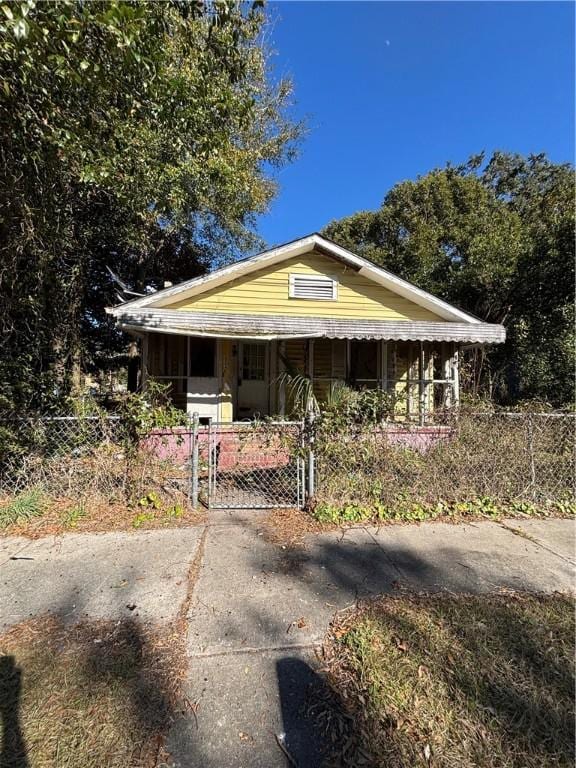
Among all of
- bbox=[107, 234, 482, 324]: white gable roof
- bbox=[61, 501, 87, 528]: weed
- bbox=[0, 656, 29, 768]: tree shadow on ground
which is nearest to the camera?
bbox=[0, 656, 29, 768]: tree shadow on ground

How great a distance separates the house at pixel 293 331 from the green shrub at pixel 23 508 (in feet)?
12.9

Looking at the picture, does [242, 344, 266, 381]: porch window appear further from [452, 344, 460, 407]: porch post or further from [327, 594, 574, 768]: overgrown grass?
[327, 594, 574, 768]: overgrown grass

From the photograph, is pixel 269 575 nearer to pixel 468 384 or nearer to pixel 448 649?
pixel 448 649

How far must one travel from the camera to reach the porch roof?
7938mm

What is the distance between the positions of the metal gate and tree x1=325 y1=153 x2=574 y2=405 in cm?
763

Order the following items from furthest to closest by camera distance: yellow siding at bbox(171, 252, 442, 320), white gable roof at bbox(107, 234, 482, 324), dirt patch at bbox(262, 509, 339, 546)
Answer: yellow siding at bbox(171, 252, 442, 320), white gable roof at bbox(107, 234, 482, 324), dirt patch at bbox(262, 509, 339, 546)

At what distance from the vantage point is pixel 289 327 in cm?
844

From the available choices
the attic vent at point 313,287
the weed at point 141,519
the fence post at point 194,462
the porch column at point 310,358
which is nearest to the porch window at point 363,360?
the porch column at point 310,358

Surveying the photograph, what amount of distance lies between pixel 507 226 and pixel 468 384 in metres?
8.77

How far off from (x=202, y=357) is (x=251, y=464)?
200 inches

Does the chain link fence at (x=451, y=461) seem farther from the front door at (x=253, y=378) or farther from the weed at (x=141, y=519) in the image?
the front door at (x=253, y=378)

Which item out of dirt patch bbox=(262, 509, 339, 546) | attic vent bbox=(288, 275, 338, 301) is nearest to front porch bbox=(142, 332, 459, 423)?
attic vent bbox=(288, 275, 338, 301)

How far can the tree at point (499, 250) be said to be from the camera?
13648 millimetres

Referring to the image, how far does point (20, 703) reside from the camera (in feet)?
6.81
